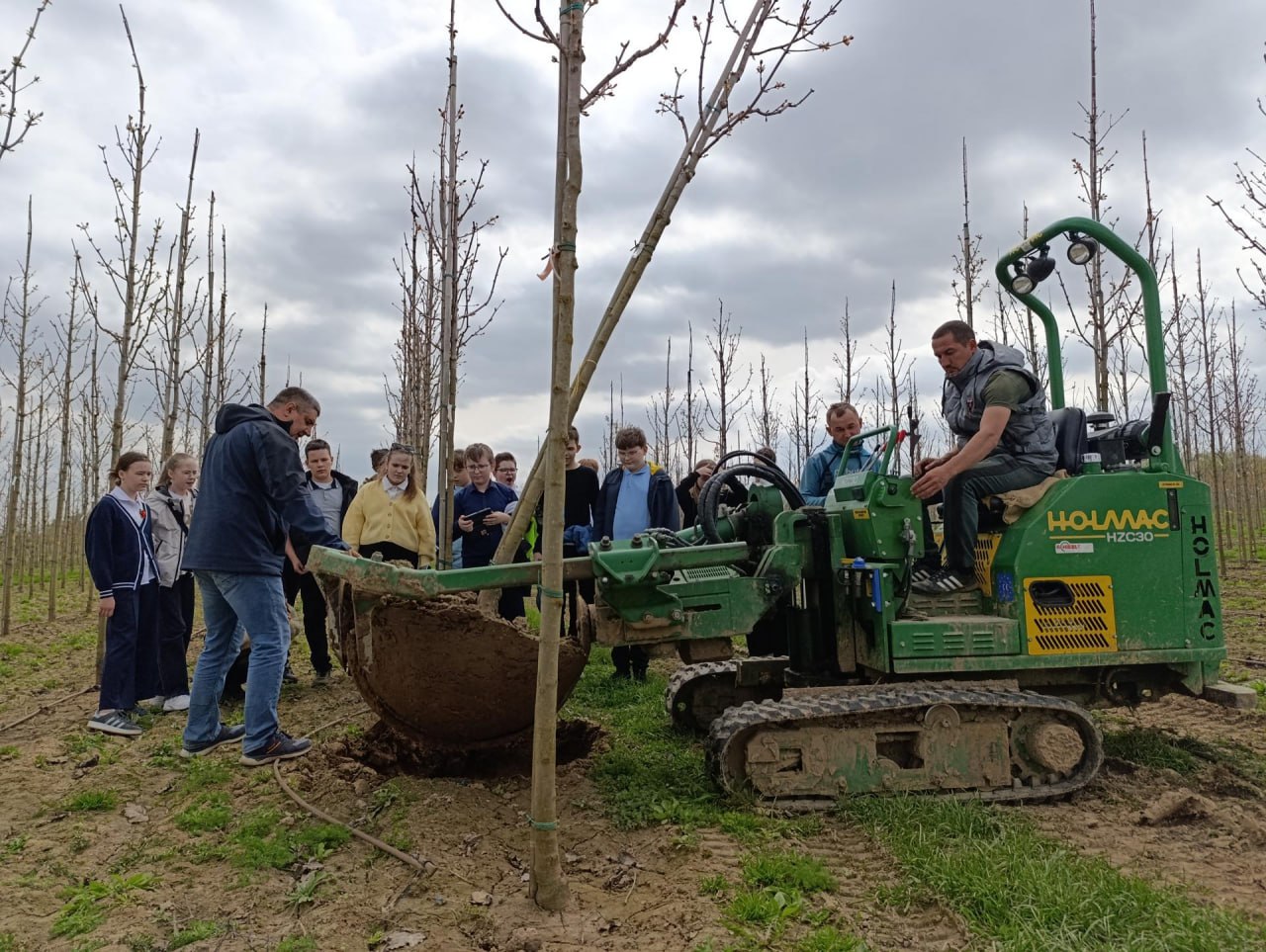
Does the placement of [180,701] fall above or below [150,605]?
below

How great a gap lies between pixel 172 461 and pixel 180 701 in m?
1.86

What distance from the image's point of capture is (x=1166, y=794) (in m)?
4.27

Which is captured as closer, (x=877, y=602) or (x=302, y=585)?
(x=877, y=602)

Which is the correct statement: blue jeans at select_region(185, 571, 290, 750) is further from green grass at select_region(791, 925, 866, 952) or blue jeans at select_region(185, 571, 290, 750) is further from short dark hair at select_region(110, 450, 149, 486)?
green grass at select_region(791, 925, 866, 952)

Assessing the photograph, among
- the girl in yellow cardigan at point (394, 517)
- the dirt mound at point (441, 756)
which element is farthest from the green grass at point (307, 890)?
the girl in yellow cardigan at point (394, 517)

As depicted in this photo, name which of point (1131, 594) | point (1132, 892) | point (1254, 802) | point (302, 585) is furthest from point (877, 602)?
point (302, 585)

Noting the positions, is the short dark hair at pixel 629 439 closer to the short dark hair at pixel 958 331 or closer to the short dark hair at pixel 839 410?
the short dark hair at pixel 839 410

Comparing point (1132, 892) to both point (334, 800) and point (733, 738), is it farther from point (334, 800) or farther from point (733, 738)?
point (334, 800)

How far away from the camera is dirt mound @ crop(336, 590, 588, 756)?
4.21m

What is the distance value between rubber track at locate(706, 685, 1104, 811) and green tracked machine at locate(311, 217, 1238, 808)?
0.01 meters

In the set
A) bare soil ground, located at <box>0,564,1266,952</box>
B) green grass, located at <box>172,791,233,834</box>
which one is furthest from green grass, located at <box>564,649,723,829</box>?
green grass, located at <box>172,791,233,834</box>

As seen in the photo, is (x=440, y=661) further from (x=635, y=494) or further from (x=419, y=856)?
(x=635, y=494)

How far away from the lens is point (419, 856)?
145 inches

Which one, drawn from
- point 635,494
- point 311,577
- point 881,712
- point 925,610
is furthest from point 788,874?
point 311,577
